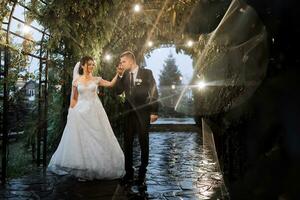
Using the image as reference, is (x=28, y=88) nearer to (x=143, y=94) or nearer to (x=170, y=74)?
(x=143, y=94)

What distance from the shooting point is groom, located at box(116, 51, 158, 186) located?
6504mm

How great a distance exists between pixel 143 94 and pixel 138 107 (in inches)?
10.6

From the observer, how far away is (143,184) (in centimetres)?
640

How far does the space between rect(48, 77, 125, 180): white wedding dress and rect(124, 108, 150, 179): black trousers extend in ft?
1.11

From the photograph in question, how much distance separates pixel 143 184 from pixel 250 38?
5.07 metres

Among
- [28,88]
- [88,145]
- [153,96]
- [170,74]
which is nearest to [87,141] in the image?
[88,145]

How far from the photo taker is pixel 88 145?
21.9 ft

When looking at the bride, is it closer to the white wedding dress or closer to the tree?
the white wedding dress

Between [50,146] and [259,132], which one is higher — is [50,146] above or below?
below

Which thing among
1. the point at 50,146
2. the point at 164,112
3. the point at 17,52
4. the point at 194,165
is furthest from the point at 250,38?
the point at 164,112

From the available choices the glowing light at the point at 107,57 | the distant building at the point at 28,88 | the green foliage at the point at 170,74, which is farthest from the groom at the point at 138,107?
the green foliage at the point at 170,74

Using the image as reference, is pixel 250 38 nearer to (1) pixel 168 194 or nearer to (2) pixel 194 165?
(1) pixel 168 194

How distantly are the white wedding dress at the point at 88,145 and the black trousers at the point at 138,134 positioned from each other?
0.34 meters

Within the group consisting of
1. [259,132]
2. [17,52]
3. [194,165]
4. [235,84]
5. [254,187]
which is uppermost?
[17,52]
